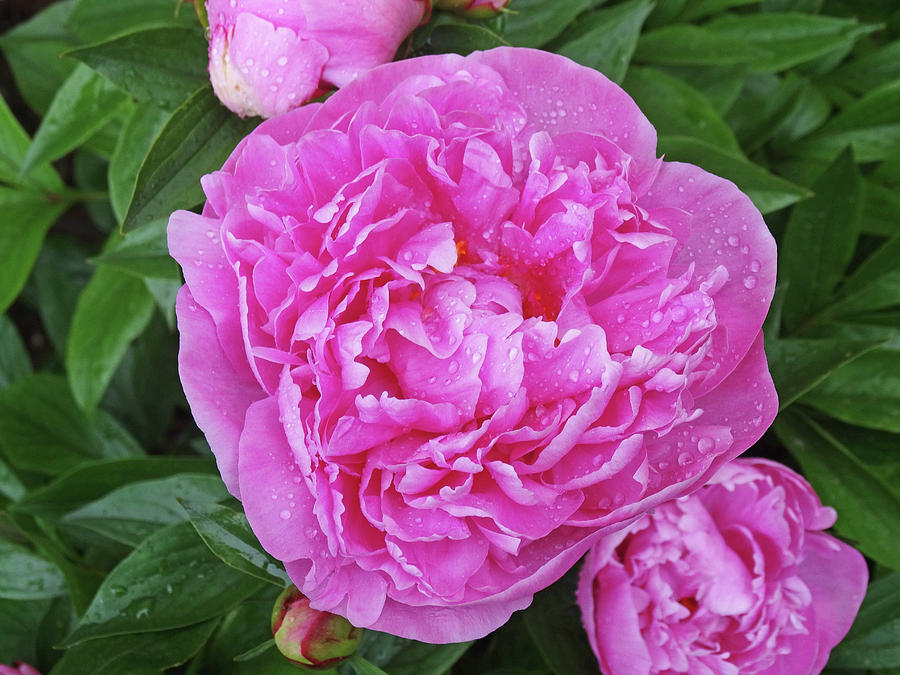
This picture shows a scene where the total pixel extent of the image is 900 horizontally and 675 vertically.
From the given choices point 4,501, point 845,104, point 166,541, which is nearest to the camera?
point 166,541

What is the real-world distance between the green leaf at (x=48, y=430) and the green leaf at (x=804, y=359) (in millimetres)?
787

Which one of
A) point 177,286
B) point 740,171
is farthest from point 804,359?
point 177,286

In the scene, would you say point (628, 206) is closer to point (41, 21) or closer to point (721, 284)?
point (721, 284)

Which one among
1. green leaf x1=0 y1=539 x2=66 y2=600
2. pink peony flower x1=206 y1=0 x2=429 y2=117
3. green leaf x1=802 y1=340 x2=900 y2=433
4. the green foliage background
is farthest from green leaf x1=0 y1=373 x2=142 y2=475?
green leaf x1=802 y1=340 x2=900 y2=433

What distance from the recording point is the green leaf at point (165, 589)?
0.64 m

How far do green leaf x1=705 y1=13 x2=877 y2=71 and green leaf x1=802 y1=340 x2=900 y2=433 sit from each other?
1.22 ft

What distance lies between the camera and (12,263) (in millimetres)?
1012

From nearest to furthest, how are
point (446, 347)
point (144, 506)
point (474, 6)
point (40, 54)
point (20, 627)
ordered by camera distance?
point (446, 347), point (474, 6), point (144, 506), point (20, 627), point (40, 54)

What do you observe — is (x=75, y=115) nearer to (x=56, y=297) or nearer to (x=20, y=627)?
(x=56, y=297)

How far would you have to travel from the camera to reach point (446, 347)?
54cm

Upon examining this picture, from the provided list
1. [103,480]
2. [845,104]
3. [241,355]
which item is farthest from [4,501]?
[845,104]

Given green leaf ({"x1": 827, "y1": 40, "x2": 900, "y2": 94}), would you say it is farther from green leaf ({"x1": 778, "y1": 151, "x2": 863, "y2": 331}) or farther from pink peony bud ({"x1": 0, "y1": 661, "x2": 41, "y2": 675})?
pink peony bud ({"x1": 0, "y1": 661, "x2": 41, "y2": 675})

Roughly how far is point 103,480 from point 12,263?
336mm

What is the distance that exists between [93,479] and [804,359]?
0.69 m
